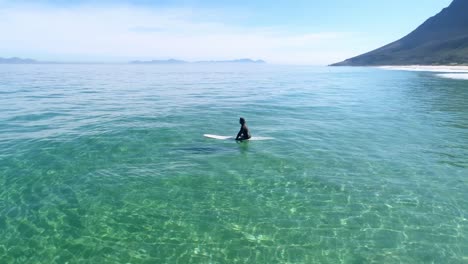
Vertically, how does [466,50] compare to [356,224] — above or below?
above

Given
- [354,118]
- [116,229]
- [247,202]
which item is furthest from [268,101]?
[116,229]

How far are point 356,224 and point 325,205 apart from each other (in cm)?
218

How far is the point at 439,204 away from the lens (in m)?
17.9

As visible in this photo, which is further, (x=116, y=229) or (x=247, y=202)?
(x=247, y=202)

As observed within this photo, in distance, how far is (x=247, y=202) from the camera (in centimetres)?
1838

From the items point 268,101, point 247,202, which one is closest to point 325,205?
point 247,202

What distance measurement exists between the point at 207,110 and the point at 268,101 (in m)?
16.2

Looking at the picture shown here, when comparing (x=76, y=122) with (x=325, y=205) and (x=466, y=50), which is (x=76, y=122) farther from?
(x=466, y=50)

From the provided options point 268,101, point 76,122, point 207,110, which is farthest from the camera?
point 268,101

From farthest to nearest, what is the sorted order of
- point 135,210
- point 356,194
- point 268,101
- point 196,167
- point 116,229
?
point 268,101
point 196,167
point 356,194
point 135,210
point 116,229

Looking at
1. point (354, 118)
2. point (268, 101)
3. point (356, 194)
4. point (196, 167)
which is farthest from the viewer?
point (268, 101)

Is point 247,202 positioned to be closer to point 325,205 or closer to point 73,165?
point 325,205

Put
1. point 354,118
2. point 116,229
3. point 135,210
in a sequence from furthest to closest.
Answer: point 354,118 → point 135,210 → point 116,229

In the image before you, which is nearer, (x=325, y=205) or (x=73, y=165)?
(x=325, y=205)
